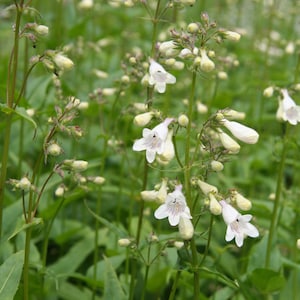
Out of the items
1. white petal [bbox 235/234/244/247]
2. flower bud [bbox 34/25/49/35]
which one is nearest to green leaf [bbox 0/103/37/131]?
flower bud [bbox 34/25/49/35]

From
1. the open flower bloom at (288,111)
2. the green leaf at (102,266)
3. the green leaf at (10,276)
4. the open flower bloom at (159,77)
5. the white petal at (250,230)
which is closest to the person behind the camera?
the white petal at (250,230)

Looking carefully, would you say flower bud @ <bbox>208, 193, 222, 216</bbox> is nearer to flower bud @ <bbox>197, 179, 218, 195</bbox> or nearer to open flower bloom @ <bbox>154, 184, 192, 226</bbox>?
flower bud @ <bbox>197, 179, 218, 195</bbox>

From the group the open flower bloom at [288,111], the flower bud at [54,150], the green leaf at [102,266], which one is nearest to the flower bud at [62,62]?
the flower bud at [54,150]

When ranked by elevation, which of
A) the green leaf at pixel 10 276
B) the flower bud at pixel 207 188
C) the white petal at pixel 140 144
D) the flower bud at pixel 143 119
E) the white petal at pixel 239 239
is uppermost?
the flower bud at pixel 143 119

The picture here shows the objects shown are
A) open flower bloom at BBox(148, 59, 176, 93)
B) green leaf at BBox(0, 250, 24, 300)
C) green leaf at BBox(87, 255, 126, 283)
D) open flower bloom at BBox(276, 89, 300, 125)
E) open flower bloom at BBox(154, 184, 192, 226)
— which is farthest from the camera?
green leaf at BBox(87, 255, 126, 283)

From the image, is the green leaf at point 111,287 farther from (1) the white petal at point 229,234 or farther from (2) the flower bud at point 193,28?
(2) the flower bud at point 193,28

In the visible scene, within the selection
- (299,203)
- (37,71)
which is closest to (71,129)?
(299,203)

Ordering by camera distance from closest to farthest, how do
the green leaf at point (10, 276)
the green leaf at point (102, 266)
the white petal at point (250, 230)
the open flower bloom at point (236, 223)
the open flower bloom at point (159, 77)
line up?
the open flower bloom at point (236, 223) → the white petal at point (250, 230) → the green leaf at point (10, 276) → the open flower bloom at point (159, 77) → the green leaf at point (102, 266)

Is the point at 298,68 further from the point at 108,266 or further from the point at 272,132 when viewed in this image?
the point at 272,132
